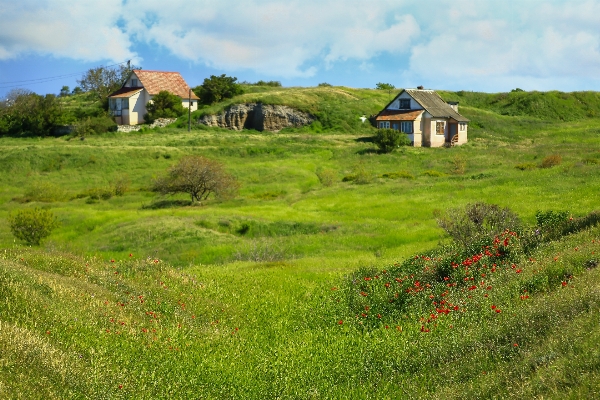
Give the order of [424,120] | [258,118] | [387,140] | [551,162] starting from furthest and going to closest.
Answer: [258,118], [424,120], [387,140], [551,162]

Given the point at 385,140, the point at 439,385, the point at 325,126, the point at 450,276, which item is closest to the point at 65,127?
the point at 325,126

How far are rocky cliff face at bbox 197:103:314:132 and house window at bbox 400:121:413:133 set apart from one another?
50.5 ft

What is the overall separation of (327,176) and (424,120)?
24496 mm

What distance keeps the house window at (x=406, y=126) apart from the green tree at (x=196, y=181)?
30.4 metres

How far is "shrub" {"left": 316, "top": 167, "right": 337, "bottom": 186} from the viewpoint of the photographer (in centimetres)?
4575

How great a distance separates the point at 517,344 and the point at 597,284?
1.93 m

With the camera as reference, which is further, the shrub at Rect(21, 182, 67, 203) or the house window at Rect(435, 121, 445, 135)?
the house window at Rect(435, 121, 445, 135)

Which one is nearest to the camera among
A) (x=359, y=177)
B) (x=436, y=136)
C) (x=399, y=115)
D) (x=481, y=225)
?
(x=481, y=225)

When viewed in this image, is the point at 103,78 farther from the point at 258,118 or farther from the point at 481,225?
the point at 481,225

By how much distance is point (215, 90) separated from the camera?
280 ft

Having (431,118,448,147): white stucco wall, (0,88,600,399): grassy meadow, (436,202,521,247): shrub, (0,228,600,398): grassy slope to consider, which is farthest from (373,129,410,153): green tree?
(0,228,600,398): grassy slope

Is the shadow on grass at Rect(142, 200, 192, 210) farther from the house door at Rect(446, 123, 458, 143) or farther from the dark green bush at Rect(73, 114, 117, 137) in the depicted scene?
the house door at Rect(446, 123, 458, 143)

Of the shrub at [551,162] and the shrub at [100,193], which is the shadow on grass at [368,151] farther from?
the shrub at [100,193]

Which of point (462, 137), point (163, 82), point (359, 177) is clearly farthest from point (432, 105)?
point (163, 82)
